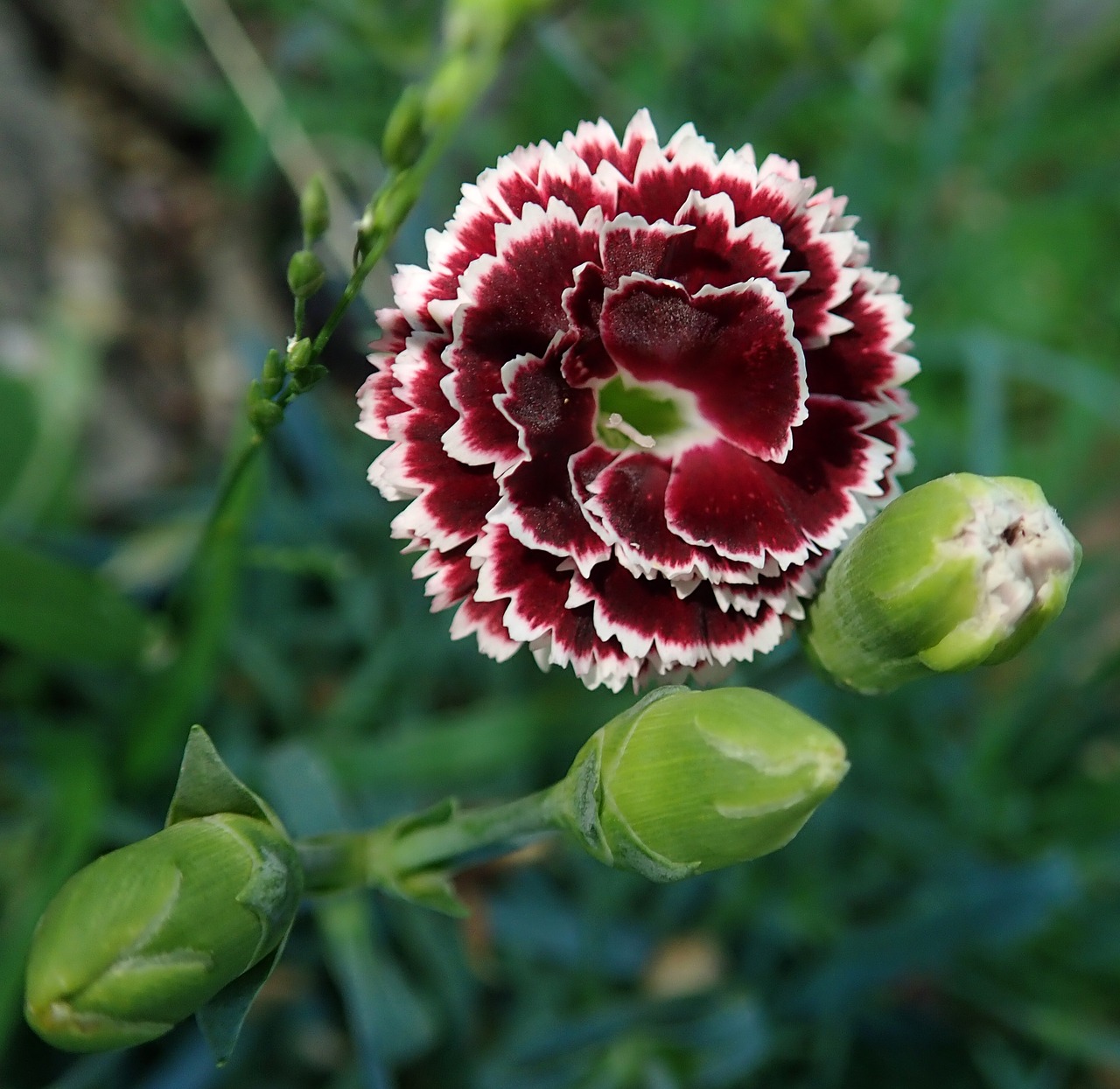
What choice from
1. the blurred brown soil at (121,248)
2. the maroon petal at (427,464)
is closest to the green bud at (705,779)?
the maroon petal at (427,464)

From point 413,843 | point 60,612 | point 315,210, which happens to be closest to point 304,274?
point 315,210

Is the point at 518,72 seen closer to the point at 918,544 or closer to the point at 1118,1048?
the point at 918,544

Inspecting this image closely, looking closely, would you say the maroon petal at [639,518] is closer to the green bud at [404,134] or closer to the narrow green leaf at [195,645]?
the green bud at [404,134]

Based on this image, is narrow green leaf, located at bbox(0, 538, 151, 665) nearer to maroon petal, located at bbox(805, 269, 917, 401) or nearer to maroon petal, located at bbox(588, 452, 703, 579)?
maroon petal, located at bbox(588, 452, 703, 579)

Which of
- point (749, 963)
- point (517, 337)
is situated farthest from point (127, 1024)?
point (749, 963)

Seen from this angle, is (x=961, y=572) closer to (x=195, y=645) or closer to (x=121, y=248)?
(x=195, y=645)

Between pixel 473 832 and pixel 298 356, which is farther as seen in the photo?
pixel 473 832
